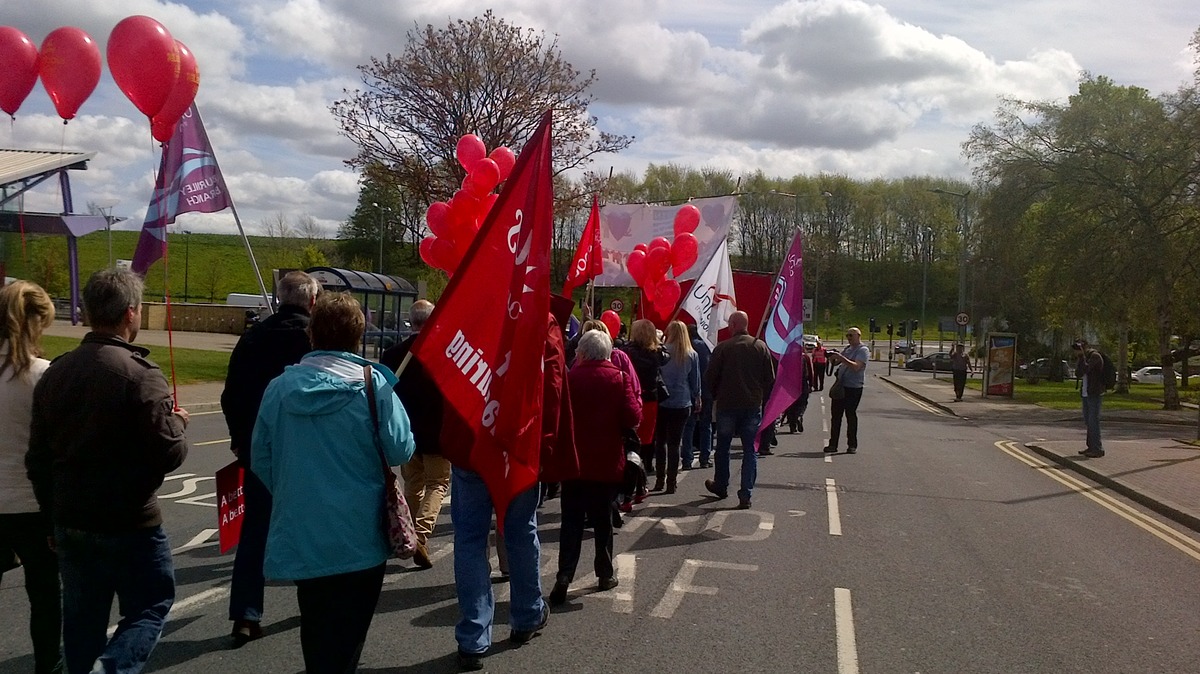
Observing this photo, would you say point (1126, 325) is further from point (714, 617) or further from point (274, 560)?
point (274, 560)

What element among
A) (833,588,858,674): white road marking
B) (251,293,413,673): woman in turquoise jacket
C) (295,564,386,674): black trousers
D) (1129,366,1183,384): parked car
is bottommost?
(1129,366,1183,384): parked car

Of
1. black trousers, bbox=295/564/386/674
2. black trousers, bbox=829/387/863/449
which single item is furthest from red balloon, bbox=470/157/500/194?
black trousers, bbox=829/387/863/449

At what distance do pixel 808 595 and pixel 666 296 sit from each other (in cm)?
842

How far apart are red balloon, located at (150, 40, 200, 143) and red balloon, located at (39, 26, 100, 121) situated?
9.67 ft

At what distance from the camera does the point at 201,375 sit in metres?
23.3

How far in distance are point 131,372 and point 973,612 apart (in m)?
5.06

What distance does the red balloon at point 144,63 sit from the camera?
306 inches

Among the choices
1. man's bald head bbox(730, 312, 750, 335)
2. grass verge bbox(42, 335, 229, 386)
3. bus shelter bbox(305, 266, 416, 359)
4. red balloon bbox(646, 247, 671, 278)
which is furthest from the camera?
grass verge bbox(42, 335, 229, 386)

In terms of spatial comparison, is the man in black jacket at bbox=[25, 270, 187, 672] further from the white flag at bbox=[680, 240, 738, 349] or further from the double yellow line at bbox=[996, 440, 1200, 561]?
the white flag at bbox=[680, 240, 738, 349]

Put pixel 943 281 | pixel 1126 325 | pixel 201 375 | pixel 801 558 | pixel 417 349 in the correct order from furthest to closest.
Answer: pixel 943 281 < pixel 1126 325 < pixel 201 375 < pixel 801 558 < pixel 417 349

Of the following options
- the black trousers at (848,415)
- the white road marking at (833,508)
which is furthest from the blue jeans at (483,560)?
the black trousers at (848,415)

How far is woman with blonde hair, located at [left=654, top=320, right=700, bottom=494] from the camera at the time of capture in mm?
9727

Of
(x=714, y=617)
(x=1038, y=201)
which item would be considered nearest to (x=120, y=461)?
(x=714, y=617)

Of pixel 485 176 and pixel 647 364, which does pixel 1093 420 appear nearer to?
pixel 647 364
